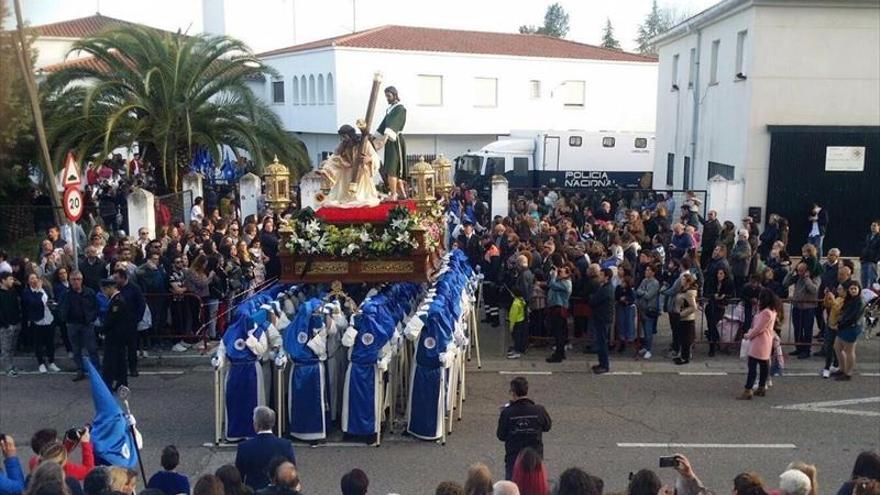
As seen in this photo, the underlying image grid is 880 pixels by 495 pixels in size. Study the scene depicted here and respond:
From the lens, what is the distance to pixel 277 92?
1843 inches

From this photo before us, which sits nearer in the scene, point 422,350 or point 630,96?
point 422,350

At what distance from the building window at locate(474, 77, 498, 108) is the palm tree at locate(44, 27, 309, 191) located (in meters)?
19.9

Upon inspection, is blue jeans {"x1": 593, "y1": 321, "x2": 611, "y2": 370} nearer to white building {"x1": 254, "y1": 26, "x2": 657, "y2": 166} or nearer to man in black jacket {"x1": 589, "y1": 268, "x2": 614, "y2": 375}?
man in black jacket {"x1": 589, "y1": 268, "x2": 614, "y2": 375}

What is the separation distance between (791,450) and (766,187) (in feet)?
40.5

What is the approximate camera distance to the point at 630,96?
44.0 metres

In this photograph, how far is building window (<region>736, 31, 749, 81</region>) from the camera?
21.7 metres

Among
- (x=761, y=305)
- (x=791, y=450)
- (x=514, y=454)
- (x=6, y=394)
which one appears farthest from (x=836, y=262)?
(x=6, y=394)

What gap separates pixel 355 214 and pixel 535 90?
32018 mm

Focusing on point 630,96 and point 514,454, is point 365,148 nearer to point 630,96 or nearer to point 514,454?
point 514,454

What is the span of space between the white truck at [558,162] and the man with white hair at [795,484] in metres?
24.3

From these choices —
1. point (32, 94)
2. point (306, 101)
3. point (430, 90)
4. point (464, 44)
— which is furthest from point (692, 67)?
point (306, 101)

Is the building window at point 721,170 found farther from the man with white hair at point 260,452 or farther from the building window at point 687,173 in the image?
the man with white hair at point 260,452

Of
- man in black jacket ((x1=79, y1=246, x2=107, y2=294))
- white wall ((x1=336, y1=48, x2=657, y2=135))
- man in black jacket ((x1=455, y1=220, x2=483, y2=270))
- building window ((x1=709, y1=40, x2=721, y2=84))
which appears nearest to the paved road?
man in black jacket ((x1=79, y1=246, x2=107, y2=294))

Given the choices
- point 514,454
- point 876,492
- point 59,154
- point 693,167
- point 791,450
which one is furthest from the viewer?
point 693,167
